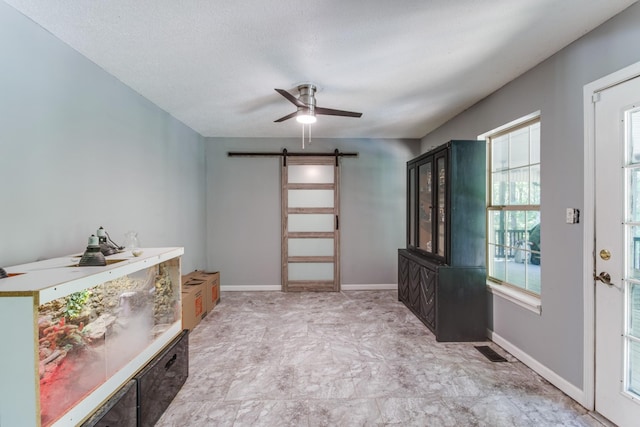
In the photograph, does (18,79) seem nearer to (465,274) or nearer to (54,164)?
(54,164)

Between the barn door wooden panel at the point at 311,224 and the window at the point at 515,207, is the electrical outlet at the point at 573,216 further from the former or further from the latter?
the barn door wooden panel at the point at 311,224

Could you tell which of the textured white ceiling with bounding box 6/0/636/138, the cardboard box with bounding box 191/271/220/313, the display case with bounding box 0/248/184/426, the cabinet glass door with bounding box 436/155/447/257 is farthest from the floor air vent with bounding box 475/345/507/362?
the cardboard box with bounding box 191/271/220/313

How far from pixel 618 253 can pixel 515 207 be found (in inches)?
41.7

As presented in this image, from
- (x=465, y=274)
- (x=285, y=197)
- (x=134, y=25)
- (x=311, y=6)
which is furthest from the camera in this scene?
(x=285, y=197)

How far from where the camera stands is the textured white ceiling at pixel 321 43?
1.70 meters

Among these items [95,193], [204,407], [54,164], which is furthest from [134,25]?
[204,407]

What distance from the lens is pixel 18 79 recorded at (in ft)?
5.71

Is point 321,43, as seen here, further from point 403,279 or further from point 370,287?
point 370,287

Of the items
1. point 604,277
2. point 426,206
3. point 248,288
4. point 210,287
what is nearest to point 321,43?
point 426,206

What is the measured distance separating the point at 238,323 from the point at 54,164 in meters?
2.46

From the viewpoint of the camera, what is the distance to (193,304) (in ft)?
11.1

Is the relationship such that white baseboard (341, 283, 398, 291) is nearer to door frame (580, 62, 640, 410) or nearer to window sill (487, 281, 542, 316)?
window sill (487, 281, 542, 316)

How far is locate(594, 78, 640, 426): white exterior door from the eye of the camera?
67.7 inches

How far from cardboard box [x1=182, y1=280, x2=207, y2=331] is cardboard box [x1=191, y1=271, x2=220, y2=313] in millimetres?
97
